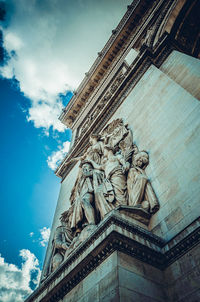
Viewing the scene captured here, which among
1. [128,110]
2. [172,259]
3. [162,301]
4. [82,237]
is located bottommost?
[162,301]

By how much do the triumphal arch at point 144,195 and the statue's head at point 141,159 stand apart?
3 cm

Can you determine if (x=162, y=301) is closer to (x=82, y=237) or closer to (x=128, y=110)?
(x=82, y=237)

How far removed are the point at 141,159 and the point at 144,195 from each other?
120 cm

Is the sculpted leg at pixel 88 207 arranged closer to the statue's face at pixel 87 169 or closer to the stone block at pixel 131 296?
the statue's face at pixel 87 169

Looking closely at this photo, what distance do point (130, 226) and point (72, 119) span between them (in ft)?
55.7

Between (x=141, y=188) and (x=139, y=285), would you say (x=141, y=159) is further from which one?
(x=139, y=285)

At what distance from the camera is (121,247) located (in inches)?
163

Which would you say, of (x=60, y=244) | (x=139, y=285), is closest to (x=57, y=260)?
(x=60, y=244)

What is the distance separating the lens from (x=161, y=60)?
9117 mm

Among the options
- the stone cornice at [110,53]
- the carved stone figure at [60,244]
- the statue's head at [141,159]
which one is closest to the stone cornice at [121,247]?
the carved stone figure at [60,244]

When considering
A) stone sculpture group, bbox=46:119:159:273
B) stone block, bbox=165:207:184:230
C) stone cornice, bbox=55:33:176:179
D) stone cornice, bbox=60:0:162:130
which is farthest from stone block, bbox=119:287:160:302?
stone cornice, bbox=60:0:162:130

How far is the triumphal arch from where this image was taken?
397cm

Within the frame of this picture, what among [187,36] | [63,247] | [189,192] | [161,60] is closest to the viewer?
[189,192]

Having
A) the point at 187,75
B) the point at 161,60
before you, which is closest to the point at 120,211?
the point at 187,75
